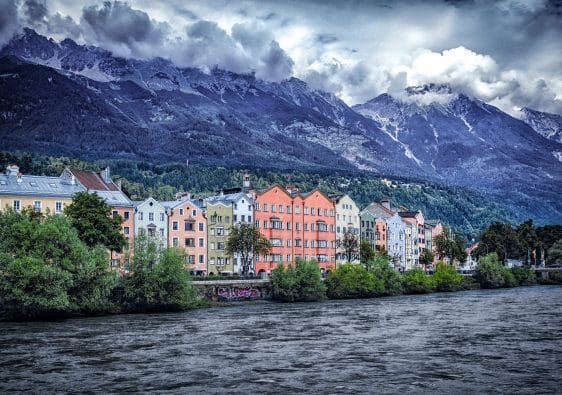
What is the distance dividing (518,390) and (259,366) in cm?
1740

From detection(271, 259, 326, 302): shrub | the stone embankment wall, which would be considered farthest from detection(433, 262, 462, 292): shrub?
the stone embankment wall

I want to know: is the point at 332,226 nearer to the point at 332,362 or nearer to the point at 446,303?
the point at 446,303

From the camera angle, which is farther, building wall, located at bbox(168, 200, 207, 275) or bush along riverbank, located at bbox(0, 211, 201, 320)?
building wall, located at bbox(168, 200, 207, 275)

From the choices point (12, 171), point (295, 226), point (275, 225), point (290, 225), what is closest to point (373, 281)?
point (275, 225)

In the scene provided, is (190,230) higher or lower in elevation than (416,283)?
higher

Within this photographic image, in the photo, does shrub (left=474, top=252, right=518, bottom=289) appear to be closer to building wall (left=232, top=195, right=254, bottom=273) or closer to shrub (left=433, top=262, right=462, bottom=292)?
shrub (left=433, top=262, right=462, bottom=292)

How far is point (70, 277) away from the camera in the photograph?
84.7 metres

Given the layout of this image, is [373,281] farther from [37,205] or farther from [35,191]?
[35,191]

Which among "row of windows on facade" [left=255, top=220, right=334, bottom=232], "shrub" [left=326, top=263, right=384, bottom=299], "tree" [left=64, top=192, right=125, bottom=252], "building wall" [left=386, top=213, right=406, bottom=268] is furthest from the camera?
"building wall" [left=386, top=213, right=406, bottom=268]

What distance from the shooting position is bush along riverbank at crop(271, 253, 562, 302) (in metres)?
118

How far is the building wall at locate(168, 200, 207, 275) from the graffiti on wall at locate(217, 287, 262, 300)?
2017cm

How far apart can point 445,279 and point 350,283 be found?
3769 cm

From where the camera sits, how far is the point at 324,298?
399ft

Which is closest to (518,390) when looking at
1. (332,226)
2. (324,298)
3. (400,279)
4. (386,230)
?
(324,298)
